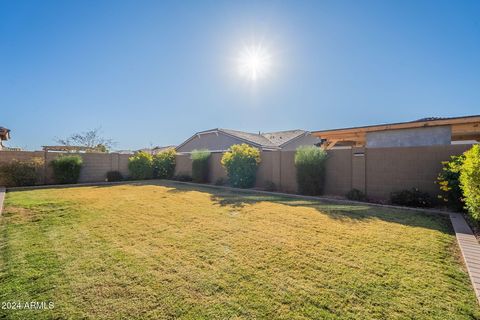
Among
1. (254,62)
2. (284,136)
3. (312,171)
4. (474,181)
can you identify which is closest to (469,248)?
(474,181)

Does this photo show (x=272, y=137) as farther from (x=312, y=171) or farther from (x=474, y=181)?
(x=474, y=181)

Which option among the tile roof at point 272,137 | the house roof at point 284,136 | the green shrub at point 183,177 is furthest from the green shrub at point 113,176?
the house roof at point 284,136

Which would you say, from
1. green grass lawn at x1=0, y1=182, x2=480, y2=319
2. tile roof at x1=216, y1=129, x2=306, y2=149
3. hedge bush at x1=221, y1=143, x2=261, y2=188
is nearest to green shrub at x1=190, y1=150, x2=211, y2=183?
hedge bush at x1=221, y1=143, x2=261, y2=188

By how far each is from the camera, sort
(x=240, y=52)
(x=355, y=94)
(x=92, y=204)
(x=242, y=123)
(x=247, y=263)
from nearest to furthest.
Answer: (x=247, y=263)
(x=92, y=204)
(x=240, y=52)
(x=355, y=94)
(x=242, y=123)

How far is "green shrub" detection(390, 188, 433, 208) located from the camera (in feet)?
23.9

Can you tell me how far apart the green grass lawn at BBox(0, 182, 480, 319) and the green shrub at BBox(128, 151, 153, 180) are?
448 inches

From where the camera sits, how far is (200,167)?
15.0 meters

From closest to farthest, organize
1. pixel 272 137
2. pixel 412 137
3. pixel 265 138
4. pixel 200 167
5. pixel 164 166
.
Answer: pixel 412 137 → pixel 200 167 → pixel 164 166 → pixel 265 138 → pixel 272 137

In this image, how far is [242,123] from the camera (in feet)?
86.6

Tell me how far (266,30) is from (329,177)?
6.92 m

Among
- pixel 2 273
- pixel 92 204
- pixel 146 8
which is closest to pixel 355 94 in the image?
pixel 146 8

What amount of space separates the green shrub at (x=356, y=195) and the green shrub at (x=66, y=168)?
15.6 metres

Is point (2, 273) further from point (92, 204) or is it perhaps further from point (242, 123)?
point (242, 123)

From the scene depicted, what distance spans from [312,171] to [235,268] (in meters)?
7.57
